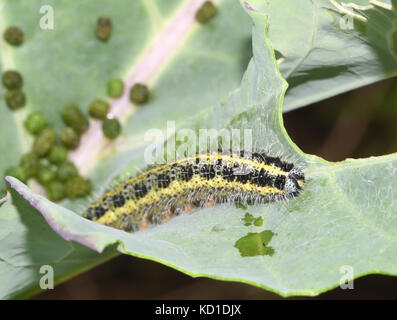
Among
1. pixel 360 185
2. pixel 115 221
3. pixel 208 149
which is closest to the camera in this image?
pixel 360 185

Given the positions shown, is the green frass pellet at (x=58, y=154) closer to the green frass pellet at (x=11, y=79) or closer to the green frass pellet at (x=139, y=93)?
the green frass pellet at (x=11, y=79)

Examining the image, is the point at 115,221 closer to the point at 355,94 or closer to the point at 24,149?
the point at 24,149

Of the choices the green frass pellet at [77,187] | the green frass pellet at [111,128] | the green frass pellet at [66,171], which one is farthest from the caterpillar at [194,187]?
the green frass pellet at [111,128]

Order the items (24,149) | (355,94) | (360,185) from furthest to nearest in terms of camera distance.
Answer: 1. (355,94)
2. (24,149)
3. (360,185)

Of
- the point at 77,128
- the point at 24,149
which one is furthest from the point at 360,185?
the point at 24,149
